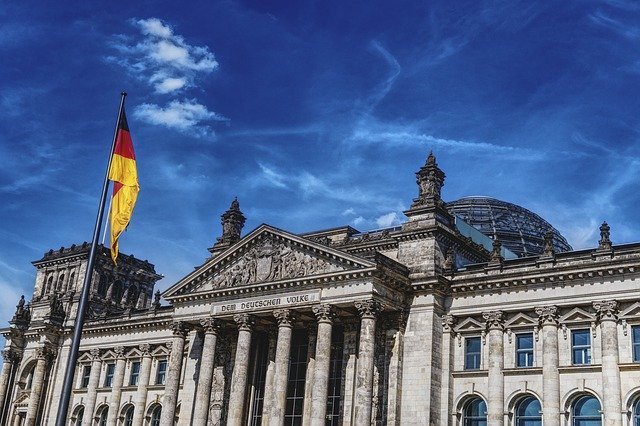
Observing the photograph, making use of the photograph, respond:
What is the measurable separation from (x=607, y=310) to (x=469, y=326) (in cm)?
792

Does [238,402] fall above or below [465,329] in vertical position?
below

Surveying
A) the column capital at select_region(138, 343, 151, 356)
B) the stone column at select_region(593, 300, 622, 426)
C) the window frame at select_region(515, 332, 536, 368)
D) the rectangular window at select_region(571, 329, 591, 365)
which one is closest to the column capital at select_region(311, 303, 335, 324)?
the window frame at select_region(515, 332, 536, 368)

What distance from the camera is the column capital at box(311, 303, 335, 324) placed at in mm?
45438

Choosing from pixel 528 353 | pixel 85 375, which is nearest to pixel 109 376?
pixel 85 375

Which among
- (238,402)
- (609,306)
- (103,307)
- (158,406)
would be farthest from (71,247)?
(609,306)

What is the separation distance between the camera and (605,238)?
41.9 meters

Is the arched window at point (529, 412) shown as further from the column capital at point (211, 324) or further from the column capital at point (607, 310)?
the column capital at point (211, 324)

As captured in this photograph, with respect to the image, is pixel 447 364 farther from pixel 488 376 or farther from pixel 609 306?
→ pixel 609 306

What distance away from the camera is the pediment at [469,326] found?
44759mm

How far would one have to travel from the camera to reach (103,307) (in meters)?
73.9

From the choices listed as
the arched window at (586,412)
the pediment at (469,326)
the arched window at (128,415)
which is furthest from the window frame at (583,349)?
the arched window at (128,415)

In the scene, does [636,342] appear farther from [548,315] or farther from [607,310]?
[548,315]

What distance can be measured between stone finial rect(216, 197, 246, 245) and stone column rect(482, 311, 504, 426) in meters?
21.9

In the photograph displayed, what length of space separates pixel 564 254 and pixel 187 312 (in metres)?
24.1
